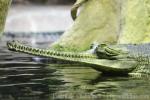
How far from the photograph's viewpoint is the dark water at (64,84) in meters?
5.10

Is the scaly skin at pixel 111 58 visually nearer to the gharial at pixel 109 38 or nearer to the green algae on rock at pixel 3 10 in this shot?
the gharial at pixel 109 38

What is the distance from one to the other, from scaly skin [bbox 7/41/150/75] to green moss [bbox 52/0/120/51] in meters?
3.13

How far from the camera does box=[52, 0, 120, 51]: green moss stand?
10195mm

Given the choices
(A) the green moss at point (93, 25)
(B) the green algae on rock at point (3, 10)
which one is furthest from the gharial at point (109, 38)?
(B) the green algae on rock at point (3, 10)

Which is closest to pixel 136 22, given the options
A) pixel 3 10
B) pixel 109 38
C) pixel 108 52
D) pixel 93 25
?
pixel 109 38

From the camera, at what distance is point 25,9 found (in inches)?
870

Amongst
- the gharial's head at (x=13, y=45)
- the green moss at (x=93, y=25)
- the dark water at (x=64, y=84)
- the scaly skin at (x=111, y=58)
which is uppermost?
the green moss at (x=93, y=25)

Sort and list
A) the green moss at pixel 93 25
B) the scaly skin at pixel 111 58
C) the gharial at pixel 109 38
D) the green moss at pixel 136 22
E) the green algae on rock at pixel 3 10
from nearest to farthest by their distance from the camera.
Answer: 1. the scaly skin at pixel 111 58
2. the gharial at pixel 109 38
3. the green algae on rock at pixel 3 10
4. the green moss at pixel 136 22
5. the green moss at pixel 93 25

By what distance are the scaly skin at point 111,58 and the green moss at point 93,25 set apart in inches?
123

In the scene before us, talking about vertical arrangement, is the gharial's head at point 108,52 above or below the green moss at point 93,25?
below

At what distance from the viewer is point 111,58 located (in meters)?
6.77

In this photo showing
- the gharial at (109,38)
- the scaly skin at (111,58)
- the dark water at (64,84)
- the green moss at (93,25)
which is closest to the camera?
the dark water at (64,84)

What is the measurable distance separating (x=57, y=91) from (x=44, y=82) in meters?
0.71

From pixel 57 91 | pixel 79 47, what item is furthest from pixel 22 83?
pixel 79 47
